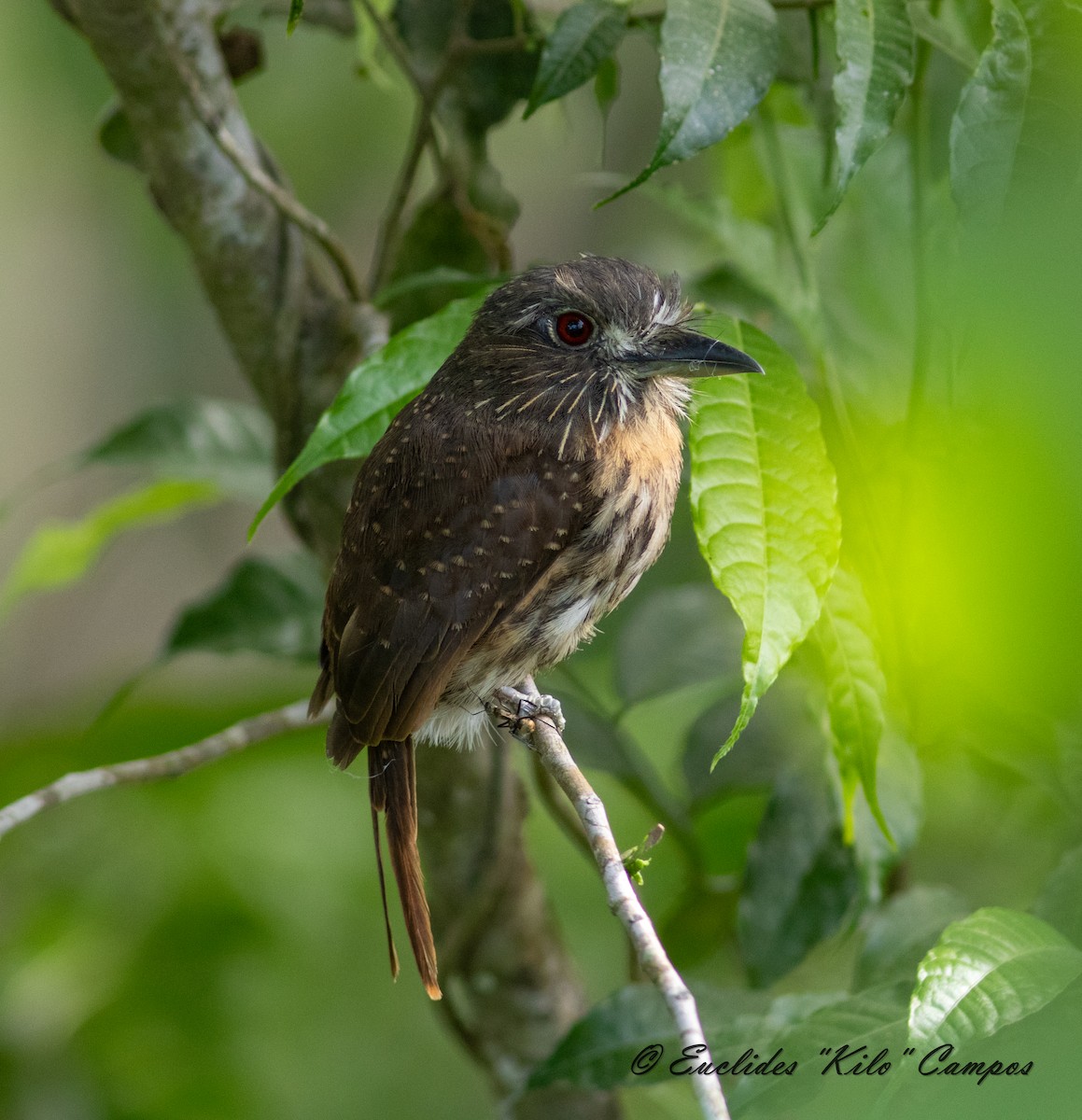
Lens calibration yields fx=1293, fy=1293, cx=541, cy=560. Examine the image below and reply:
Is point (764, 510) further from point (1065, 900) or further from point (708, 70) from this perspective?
point (1065, 900)

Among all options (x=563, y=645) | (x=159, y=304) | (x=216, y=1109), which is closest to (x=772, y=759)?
(x=563, y=645)

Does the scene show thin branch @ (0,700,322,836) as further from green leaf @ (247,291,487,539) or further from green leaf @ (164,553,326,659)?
green leaf @ (247,291,487,539)

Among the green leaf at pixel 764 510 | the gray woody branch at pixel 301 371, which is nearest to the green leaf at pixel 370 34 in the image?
the gray woody branch at pixel 301 371

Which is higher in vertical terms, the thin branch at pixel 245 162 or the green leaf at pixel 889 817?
the thin branch at pixel 245 162

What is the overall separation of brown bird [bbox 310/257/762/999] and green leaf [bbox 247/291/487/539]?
0.20m

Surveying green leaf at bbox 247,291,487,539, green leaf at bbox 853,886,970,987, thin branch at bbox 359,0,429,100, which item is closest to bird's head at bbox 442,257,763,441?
green leaf at bbox 247,291,487,539

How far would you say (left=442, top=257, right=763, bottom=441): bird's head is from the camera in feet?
5.76

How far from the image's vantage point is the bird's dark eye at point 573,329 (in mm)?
1796

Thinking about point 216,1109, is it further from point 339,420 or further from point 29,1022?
point 339,420

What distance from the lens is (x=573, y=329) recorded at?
1806 mm

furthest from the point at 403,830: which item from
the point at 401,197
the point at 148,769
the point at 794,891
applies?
the point at 401,197

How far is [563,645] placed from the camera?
5.94ft

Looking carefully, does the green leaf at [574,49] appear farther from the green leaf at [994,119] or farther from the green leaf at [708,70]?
the green leaf at [994,119]

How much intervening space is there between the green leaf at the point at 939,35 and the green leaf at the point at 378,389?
1.94ft
